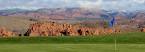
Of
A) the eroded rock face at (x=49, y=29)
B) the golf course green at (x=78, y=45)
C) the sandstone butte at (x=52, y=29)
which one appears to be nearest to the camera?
the golf course green at (x=78, y=45)

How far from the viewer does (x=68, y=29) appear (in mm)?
123125

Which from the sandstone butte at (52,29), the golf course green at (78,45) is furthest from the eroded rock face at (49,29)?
the golf course green at (78,45)

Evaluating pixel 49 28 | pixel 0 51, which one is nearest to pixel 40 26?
pixel 49 28

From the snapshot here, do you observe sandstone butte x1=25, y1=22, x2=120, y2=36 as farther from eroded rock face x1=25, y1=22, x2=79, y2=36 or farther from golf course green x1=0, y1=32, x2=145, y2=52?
golf course green x1=0, y1=32, x2=145, y2=52

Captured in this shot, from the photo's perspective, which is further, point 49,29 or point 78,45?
point 49,29

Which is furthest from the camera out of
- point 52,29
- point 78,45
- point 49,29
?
point 52,29

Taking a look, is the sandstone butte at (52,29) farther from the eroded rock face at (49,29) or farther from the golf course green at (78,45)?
the golf course green at (78,45)

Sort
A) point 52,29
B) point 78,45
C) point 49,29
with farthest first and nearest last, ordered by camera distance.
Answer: point 52,29, point 49,29, point 78,45

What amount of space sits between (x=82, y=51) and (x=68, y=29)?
96.2m

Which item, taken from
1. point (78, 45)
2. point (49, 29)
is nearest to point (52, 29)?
point (49, 29)

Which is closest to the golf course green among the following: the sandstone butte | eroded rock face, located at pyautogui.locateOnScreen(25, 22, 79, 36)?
the sandstone butte

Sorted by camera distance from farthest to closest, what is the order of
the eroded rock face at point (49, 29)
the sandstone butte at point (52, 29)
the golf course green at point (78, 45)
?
the eroded rock face at point (49, 29) → the sandstone butte at point (52, 29) → the golf course green at point (78, 45)

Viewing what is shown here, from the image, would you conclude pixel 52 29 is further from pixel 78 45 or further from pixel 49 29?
pixel 78 45

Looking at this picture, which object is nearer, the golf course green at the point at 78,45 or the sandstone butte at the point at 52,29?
the golf course green at the point at 78,45
